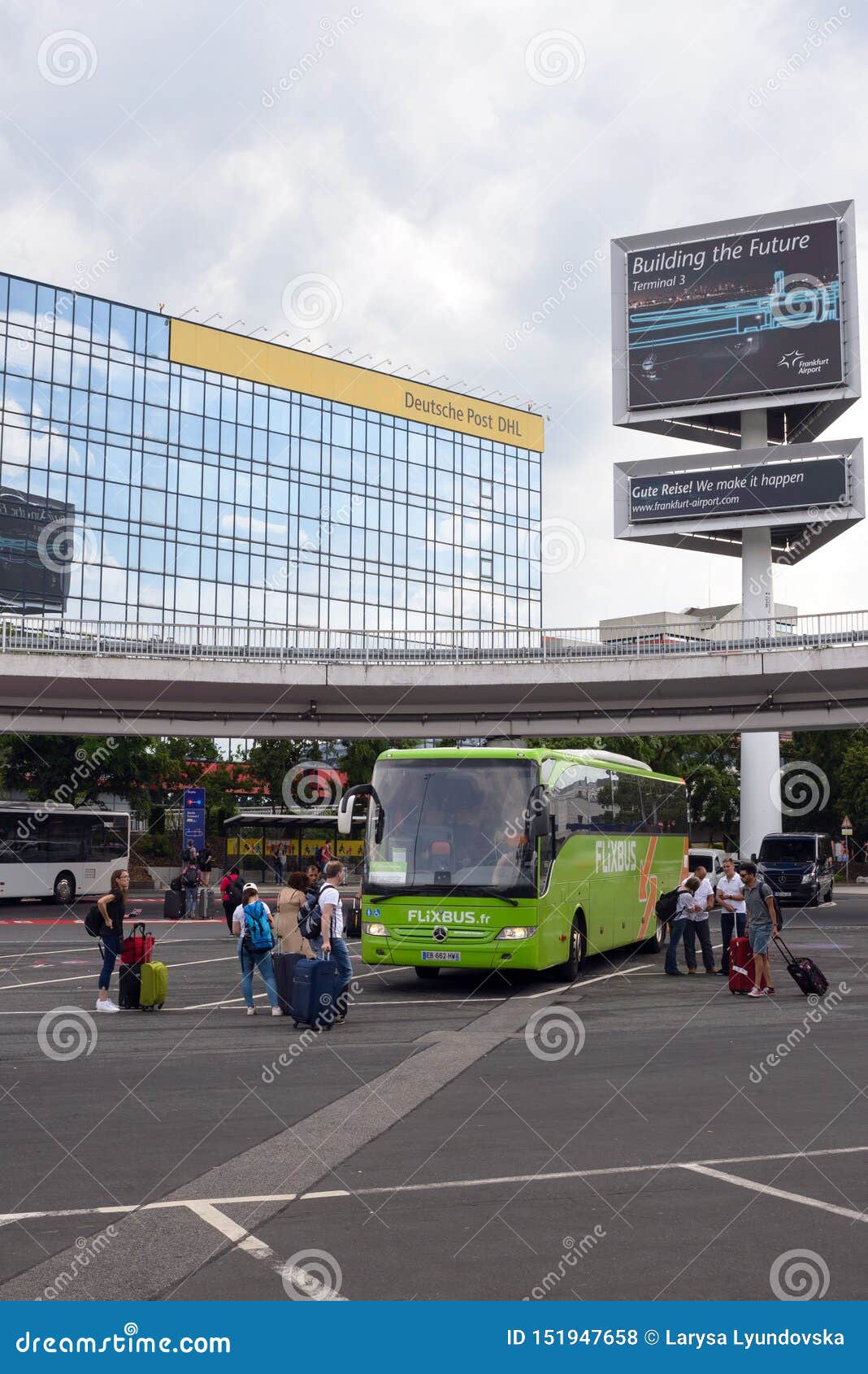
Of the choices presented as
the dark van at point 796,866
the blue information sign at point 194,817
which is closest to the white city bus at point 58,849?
the blue information sign at point 194,817

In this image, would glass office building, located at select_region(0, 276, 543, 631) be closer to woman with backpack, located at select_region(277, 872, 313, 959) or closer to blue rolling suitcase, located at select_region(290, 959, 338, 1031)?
woman with backpack, located at select_region(277, 872, 313, 959)

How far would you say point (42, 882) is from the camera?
131 ft

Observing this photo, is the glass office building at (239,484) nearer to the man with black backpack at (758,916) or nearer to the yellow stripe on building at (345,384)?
the yellow stripe on building at (345,384)

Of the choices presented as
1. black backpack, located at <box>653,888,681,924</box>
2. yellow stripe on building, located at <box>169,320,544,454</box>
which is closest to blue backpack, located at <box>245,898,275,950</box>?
black backpack, located at <box>653,888,681,924</box>

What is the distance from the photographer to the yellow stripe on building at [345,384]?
3452 inches

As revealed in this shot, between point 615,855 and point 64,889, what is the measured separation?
2360 cm

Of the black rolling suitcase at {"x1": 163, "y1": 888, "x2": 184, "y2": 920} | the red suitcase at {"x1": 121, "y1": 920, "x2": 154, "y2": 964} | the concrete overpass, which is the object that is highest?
the concrete overpass

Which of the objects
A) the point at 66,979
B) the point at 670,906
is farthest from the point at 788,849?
the point at 66,979

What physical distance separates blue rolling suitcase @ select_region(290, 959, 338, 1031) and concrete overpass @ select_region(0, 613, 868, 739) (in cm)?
2528

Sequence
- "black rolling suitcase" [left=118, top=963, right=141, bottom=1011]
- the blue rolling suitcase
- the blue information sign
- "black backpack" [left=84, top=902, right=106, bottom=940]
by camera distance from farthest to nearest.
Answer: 1. the blue information sign
2. "black rolling suitcase" [left=118, top=963, right=141, bottom=1011]
3. "black backpack" [left=84, top=902, right=106, bottom=940]
4. the blue rolling suitcase

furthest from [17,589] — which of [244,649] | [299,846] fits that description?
[244,649]

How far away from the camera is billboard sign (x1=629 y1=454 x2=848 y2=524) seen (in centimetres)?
5303

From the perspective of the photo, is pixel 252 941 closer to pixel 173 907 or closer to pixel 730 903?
pixel 730 903

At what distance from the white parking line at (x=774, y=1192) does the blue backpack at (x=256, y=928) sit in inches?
349
